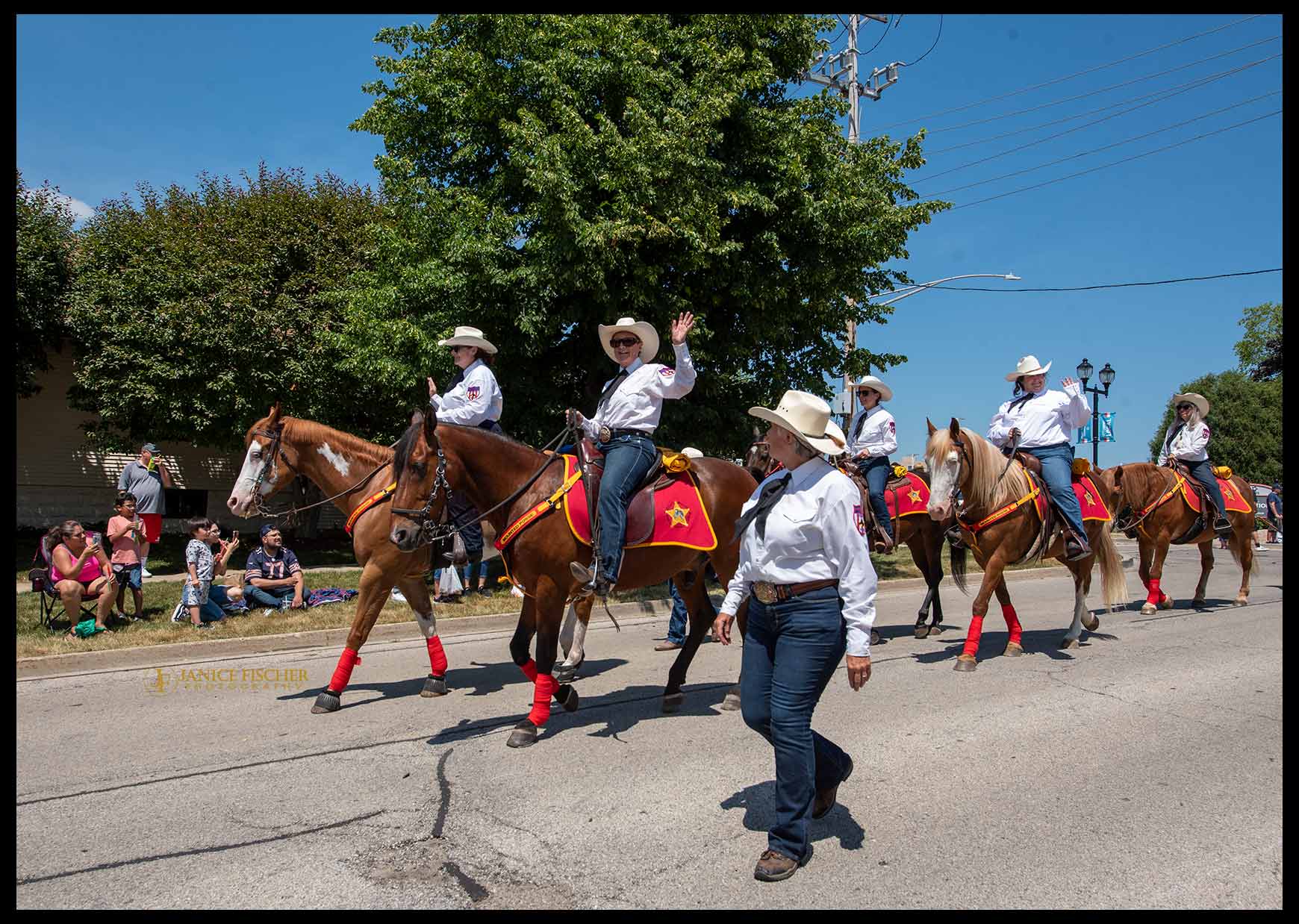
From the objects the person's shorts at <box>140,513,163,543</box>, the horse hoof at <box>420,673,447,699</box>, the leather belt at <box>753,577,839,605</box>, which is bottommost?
the horse hoof at <box>420,673,447,699</box>

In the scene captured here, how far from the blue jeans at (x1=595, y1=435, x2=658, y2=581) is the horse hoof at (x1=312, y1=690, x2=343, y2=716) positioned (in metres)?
2.49

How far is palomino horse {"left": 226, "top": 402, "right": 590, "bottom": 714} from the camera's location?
7230 mm

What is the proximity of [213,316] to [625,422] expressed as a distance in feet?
47.0

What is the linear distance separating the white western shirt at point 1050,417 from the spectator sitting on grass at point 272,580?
917cm

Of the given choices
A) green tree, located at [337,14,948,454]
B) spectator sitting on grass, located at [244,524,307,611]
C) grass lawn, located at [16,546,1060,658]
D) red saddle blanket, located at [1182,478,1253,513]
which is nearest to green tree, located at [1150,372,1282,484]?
red saddle blanket, located at [1182,478,1253,513]

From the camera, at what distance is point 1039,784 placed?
5008 millimetres

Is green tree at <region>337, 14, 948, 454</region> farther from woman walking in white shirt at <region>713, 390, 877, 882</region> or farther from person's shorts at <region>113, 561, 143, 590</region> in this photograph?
woman walking in white shirt at <region>713, 390, 877, 882</region>

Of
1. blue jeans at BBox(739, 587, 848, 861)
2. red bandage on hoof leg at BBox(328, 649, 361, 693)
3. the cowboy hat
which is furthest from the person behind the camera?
the cowboy hat

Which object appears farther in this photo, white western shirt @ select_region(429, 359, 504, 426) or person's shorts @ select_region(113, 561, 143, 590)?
person's shorts @ select_region(113, 561, 143, 590)

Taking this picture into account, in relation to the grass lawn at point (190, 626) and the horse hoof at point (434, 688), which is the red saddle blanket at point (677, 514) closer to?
the horse hoof at point (434, 688)

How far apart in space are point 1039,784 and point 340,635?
299 inches

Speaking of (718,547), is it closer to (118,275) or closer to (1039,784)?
(1039,784)

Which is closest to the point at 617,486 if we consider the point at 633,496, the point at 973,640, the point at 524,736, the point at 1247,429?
the point at 633,496

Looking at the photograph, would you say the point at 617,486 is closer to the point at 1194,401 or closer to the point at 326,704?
the point at 326,704
